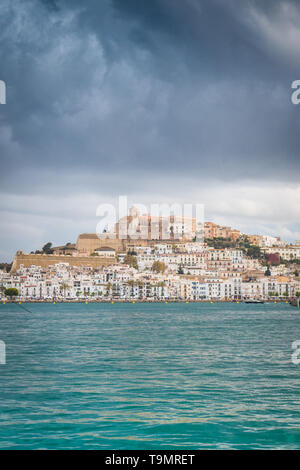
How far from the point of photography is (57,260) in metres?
88.1

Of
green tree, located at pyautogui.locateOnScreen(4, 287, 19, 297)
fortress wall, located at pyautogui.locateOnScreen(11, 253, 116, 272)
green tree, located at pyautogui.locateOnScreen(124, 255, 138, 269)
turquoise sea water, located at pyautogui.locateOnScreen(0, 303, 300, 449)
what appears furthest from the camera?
green tree, located at pyautogui.locateOnScreen(124, 255, 138, 269)

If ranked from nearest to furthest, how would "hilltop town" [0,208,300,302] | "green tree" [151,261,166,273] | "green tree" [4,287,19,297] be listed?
1. "green tree" [4,287,19,297]
2. "hilltop town" [0,208,300,302]
3. "green tree" [151,261,166,273]

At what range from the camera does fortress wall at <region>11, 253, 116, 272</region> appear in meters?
87.0

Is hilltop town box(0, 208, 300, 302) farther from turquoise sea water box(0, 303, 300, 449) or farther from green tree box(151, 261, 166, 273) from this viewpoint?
turquoise sea water box(0, 303, 300, 449)

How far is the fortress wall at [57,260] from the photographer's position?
87.0 metres

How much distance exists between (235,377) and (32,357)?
522 cm

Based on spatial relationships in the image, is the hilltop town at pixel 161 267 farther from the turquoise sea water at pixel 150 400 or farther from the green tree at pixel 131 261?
the turquoise sea water at pixel 150 400

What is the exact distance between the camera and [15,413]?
23.1 feet

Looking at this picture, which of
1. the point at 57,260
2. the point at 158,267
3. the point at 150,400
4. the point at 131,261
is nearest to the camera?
the point at 150,400

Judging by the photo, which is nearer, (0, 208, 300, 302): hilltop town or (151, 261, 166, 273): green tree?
(0, 208, 300, 302): hilltop town

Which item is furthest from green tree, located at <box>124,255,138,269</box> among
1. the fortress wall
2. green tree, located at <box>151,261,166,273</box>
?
green tree, located at <box>151,261,166,273</box>

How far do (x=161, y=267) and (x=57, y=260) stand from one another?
15.4m

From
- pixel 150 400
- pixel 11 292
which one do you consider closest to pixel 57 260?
pixel 11 292

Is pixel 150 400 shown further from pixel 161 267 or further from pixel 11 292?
pixel 161 267
